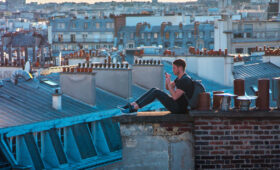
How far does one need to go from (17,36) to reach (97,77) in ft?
140

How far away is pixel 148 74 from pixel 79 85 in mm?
4321

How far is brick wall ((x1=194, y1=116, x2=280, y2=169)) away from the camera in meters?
7.87

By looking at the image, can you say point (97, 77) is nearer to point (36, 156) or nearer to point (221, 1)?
point (36, 156)

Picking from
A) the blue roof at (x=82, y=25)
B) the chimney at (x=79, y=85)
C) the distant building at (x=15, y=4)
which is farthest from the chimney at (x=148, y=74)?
the distant building at (x=15, y=4)

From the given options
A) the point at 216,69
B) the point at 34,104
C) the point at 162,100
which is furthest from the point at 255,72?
the point at 162,100

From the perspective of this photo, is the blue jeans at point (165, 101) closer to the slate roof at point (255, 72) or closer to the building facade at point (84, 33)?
the slate roof at point (255, 72)

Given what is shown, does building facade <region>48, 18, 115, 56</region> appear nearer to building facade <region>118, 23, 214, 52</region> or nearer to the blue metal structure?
building facade <region>118, 23, 214, 52</region>

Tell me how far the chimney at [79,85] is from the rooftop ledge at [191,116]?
427 inches

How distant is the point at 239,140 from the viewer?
788 cm

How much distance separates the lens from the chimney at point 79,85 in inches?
747

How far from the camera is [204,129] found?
25.9 feet

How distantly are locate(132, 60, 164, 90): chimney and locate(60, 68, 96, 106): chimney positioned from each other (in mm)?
3948

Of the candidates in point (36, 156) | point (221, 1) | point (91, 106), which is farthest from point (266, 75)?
point (221, 1)

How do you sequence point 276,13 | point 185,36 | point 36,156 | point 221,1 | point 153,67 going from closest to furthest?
point 36,156 < point 153,67 < point 276,13 < point 185,36 < point 221,1
